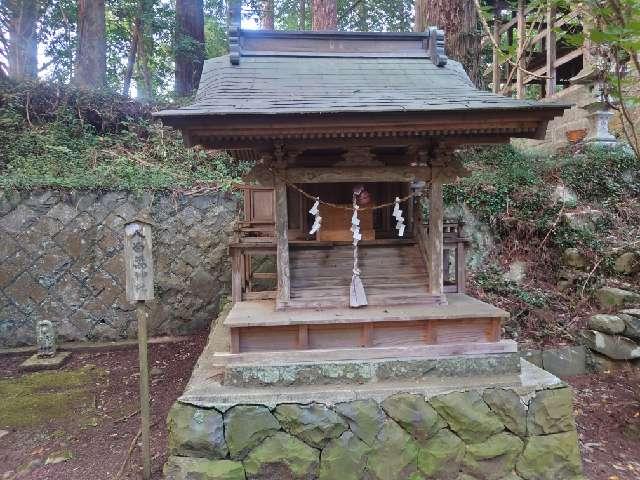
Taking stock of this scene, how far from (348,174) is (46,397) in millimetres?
4460

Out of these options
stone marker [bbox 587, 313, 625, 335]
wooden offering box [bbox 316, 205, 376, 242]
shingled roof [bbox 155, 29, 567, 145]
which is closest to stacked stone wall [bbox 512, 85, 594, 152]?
stone marker [bbox 587, 313, 625, 335]

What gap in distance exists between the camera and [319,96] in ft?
12.1

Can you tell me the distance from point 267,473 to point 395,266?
239 cm

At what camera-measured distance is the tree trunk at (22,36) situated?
36.3 ft

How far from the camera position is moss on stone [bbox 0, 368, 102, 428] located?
445cm

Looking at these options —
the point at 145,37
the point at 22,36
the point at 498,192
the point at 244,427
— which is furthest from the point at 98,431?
the point at 22,36

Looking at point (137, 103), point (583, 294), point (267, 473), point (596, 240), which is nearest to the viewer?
point (267, 473)

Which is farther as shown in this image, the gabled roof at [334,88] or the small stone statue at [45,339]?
the small stone statue at [45,339]

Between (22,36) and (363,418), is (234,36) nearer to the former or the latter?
(363,418)

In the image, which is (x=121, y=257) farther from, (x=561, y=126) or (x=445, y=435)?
(x=561, y=126)

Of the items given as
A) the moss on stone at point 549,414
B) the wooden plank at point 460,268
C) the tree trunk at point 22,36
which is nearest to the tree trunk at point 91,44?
the tree trunk at point 22,36

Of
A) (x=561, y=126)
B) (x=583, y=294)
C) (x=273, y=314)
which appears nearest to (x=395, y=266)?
(x=273, y=314)

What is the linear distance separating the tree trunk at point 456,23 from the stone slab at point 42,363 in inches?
343

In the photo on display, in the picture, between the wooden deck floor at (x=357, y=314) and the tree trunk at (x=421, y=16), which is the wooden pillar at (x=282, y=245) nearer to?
the wooden deck floor at (x=357, y=314)
